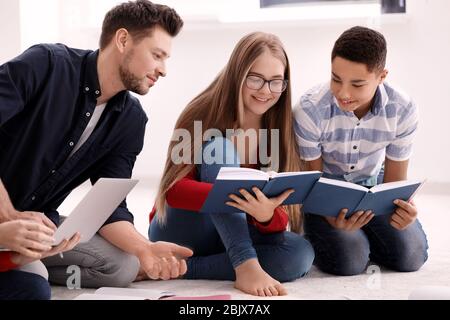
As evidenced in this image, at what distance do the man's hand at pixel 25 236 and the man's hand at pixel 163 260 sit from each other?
0.32m

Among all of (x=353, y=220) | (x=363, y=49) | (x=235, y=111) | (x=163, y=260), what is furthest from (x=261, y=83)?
(x=163, y=260)

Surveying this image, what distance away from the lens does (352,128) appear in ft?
6.36

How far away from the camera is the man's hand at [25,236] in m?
1.30

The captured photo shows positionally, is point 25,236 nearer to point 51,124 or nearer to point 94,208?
point 94,208

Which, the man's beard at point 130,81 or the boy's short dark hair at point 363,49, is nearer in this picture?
the man's beard at point 130,81

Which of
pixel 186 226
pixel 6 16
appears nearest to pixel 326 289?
pixel 186 226

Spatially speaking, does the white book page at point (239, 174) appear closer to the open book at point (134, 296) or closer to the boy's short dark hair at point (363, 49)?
the open book at point (134, 296)

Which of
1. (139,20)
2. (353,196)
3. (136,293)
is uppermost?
(139,20)

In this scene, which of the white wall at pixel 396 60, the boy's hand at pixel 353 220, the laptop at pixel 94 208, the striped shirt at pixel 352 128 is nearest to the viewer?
the laptop at pixel 94 208

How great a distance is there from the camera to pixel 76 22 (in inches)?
160

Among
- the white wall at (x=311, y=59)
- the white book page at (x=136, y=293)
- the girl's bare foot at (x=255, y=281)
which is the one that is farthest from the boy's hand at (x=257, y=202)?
the white wall at (x=311, y=59)

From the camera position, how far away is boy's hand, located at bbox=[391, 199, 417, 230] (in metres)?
1.84

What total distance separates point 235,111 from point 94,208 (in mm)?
541
